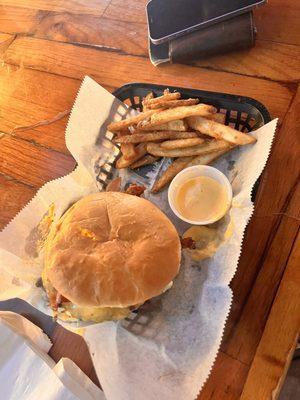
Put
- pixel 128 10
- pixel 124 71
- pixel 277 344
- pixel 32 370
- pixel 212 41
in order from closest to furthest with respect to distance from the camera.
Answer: pixel 277 344, pixel 32 370, pixel 212 41, pixel 124 71, pixel 128 10

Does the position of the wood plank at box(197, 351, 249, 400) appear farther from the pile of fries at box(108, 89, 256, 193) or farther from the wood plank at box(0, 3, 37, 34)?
the wood plank at box(0, 3, 37, 34)

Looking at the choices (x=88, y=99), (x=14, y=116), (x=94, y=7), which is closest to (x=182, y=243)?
(x=88, y=99)

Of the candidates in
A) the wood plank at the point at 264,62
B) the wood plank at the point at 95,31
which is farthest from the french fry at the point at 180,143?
the wood plank at the point at 95,31

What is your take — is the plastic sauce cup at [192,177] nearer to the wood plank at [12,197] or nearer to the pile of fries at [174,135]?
the pile of fries at [174,135]

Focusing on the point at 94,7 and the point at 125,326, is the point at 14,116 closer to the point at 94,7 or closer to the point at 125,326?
the point at 94,7

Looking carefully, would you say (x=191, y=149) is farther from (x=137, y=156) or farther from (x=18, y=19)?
(x=18, y=19)

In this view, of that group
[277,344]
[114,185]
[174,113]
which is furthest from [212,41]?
[277,344]
